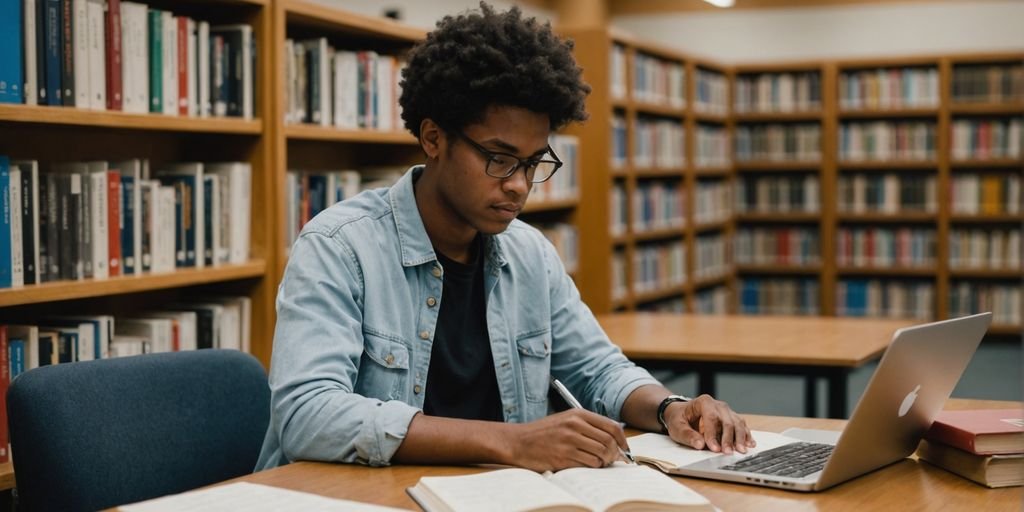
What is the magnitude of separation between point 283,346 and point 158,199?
1.35 meters

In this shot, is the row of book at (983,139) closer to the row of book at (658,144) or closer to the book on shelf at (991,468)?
the row of book at (658,144)

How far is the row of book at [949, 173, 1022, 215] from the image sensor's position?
23.2 ft

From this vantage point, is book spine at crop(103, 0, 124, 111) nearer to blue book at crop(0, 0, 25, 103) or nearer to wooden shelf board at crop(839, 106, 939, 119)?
blue book at crop(0, 0, 25, 103)

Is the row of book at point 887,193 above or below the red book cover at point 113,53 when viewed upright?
below

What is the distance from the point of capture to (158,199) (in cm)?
270

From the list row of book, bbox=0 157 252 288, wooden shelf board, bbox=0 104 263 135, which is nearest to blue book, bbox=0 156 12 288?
row of book, bbox=0 157 252 288

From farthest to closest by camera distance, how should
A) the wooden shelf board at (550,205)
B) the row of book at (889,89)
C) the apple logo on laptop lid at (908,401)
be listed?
the row of book at (889,89) → the wooden shelf board at (550,205) → the apple logo on laptop lid at (908,401)

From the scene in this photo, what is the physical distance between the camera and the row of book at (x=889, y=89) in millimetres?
7250

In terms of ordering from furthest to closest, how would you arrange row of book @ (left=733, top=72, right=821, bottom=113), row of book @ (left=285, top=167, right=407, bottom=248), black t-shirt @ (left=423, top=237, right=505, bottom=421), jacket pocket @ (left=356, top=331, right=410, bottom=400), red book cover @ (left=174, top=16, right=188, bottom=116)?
row of book @ (left=733, top=72, right=821, bottom=113)
row of book @ (left=285, top=167, right=407, bottom=248)
red book cover @ (left=174, top=16, right=188, bottom=116)
black t-shirt @ (left=423, top=237, right=505, bottom=421)
jacket pocket @ (left=356, top=331, right=410, bottom=400)

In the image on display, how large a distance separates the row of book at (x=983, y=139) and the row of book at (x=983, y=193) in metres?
0.14

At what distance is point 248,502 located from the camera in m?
1.19

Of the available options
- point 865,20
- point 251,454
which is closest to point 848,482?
point 251,454

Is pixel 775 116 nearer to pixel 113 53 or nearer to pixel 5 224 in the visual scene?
pixel 113 53

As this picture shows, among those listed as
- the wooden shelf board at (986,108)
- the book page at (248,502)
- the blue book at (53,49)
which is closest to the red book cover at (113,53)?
the blue book at (53,49)
